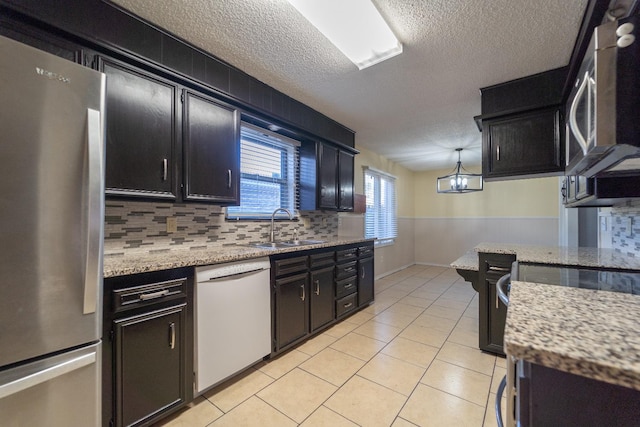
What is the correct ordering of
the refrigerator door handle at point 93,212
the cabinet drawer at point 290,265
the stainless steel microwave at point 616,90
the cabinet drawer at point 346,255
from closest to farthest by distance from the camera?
1. the stainless steel microwave at point 616,90
2. the refrigerator door handle at point 93,212
3. the cabinet drawer at point 290,265
4. the cabinet drawer at point 346,255

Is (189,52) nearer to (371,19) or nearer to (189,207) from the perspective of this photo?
(189,207)

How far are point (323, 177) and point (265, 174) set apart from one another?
0.72m

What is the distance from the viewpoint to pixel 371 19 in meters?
1.66

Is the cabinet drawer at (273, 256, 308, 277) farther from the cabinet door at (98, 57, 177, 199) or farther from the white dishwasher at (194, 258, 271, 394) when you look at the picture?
the cabinet door at (98, 57, 177, 199)

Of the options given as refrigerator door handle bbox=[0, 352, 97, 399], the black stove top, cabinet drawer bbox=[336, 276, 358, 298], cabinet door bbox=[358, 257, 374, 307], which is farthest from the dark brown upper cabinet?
refrigerator door handle bbox=[0, 352, 97, 399]

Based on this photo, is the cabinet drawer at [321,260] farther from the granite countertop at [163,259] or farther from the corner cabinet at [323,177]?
the corner cabinet at [323,177]

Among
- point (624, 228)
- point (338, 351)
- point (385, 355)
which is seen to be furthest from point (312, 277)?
point (624, 228)

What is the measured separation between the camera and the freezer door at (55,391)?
0.97m

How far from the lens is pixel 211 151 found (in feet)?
6.78

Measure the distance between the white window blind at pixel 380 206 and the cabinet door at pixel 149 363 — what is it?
3659 millimetres

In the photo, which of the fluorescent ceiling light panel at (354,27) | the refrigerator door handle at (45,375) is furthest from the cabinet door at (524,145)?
the refrigerator door handle at (45,375)

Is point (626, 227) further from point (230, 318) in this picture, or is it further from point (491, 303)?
point (230, 318)

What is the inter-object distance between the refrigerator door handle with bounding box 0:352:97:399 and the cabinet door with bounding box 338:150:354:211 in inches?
110

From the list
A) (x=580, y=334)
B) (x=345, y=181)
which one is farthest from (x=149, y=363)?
(x=345, y=181)
